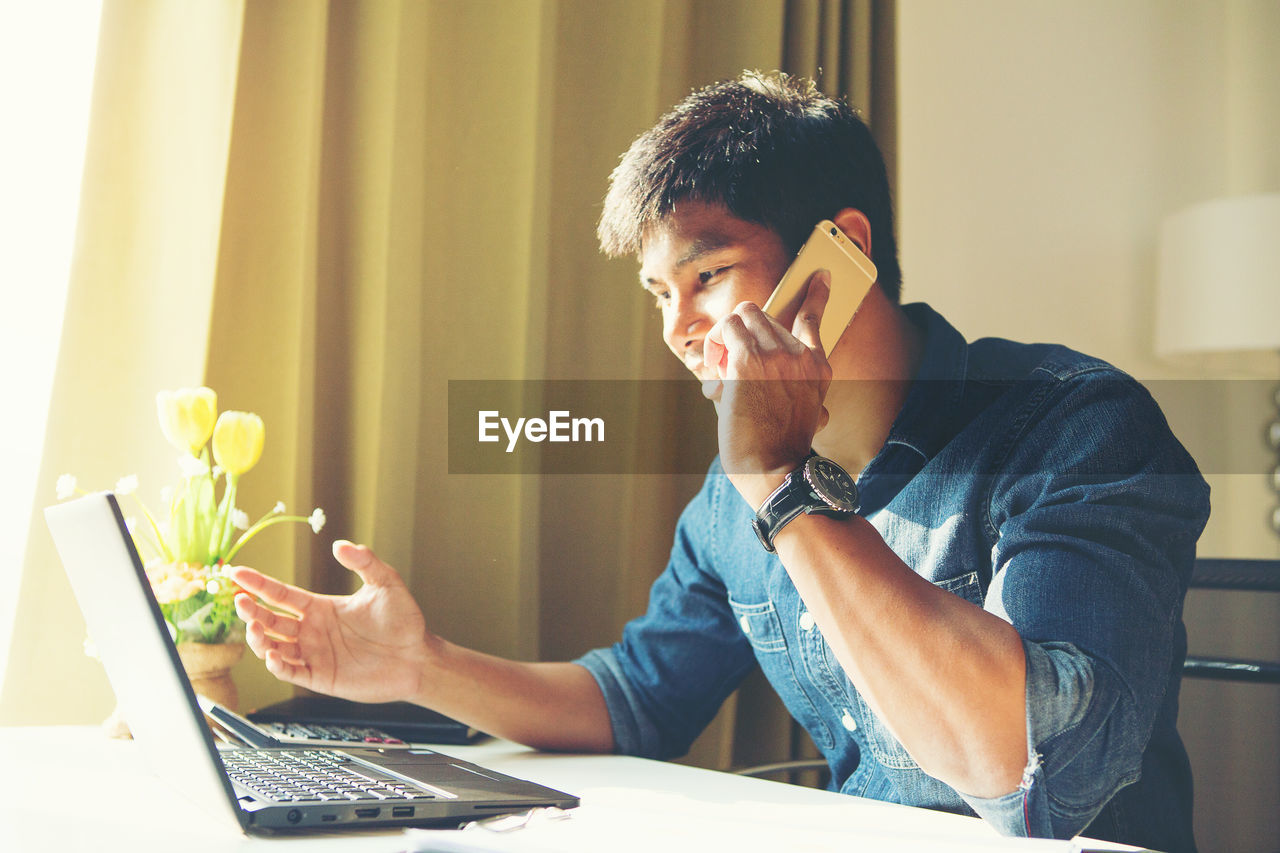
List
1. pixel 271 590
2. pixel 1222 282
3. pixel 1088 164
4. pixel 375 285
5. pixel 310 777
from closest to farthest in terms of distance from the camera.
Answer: pixel 310 777 < pixel 271 590 < pixel 375 285 < pixel 1222 282 < pixel 1088 164

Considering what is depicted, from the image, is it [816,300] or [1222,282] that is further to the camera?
[1222,282]

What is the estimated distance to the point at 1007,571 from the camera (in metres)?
0.76

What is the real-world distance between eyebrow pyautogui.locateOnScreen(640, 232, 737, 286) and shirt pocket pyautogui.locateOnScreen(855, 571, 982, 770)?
407mm

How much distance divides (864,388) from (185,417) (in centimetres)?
73

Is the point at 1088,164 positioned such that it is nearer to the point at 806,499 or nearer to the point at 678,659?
the point at 678,659

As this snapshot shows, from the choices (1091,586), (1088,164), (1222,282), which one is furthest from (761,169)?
(1088,164)

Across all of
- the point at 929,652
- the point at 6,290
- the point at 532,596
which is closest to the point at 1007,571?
the point at 929,652

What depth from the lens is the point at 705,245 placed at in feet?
3.27

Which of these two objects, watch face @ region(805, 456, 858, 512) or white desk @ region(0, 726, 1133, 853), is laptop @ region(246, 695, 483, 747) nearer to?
white desk @ region(0, 726, 1133, 853)

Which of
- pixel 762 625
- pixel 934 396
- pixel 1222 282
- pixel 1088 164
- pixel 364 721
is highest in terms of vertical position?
pixel 1088 164

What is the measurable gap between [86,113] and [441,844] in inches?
39.6

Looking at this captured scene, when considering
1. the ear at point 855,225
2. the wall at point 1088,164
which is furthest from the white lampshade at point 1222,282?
the ear at point 855,225

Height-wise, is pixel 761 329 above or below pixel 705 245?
below
